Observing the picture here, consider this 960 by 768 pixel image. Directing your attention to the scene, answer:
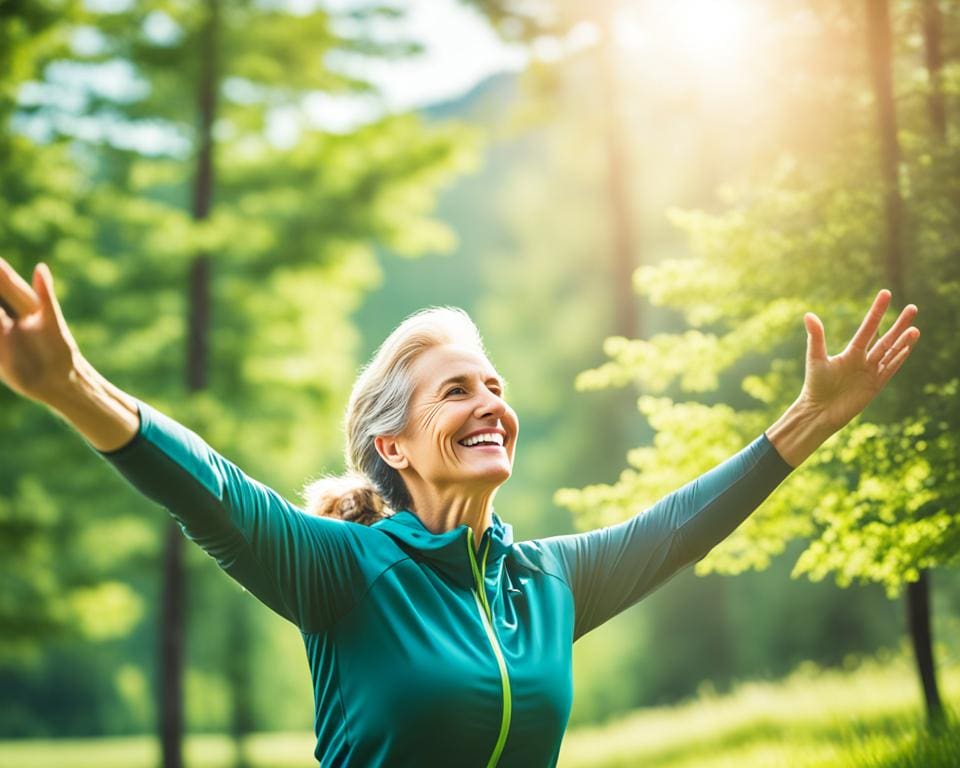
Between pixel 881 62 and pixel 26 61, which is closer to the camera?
pixel 881 62

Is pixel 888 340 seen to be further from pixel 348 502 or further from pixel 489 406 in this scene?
pixel 348 502

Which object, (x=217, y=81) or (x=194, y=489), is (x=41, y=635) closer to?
(x=217, y=81)

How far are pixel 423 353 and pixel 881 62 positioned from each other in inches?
111

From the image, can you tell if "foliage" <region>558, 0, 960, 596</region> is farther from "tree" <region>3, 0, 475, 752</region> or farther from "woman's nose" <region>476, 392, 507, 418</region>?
"tree" <region>3, 0, 475, 752</region>

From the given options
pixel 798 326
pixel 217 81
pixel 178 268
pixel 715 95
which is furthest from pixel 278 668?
pixel 798 326

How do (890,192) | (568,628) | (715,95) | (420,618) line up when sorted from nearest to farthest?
1. (420,618)
2. (568,628)
3. (890,192)
4. (715,95)

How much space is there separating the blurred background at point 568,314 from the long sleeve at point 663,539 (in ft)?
5.00

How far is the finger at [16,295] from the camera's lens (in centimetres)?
151

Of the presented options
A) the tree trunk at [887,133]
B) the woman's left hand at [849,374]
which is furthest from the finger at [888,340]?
the tree trunk at [887,133]

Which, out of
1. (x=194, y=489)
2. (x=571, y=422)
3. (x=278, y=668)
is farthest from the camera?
(x=571, y=422)

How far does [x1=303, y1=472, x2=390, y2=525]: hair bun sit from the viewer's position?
89.7 inches

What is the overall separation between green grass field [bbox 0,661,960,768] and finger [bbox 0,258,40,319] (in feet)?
10.6

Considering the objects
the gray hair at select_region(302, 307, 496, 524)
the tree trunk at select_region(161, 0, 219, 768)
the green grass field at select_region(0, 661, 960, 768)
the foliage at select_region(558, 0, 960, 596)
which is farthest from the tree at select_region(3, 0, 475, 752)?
the gray hair at select_region(302, 307, 496, 524)

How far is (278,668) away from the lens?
15453 mm
